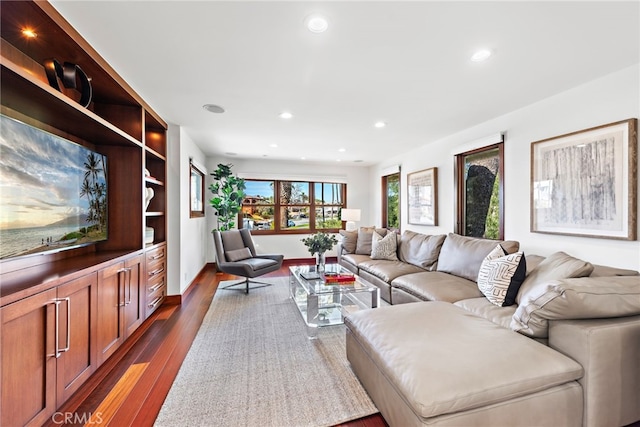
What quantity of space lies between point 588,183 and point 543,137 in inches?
25.8

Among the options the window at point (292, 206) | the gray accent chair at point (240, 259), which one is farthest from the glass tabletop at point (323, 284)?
the window at point (292, 206)

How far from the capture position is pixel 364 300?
3.44 meters

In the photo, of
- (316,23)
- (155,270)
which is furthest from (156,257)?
(316,23)

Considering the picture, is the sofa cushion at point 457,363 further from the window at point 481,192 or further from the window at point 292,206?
the window at point 292,206

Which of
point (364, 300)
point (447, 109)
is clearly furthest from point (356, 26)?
point (364, 300)

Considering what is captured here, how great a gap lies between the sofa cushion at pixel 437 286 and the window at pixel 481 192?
0.94 metres

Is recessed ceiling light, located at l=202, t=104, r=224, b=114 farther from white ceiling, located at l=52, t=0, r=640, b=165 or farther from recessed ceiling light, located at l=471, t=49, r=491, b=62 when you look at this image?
recessed ceiling light, located at l=471, t=49, r=491, b=62

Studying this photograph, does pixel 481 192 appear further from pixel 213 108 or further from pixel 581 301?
pixel 213 108

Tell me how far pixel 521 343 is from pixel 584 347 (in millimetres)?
257

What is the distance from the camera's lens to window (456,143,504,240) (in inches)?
130

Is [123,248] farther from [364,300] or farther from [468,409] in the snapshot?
[468,409]

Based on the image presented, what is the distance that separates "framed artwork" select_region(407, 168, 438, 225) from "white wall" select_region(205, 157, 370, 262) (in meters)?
1.92

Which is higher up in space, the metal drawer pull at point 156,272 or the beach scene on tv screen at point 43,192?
the beach scene on tv screen at point 43,192

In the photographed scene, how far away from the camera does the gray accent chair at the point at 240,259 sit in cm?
387
